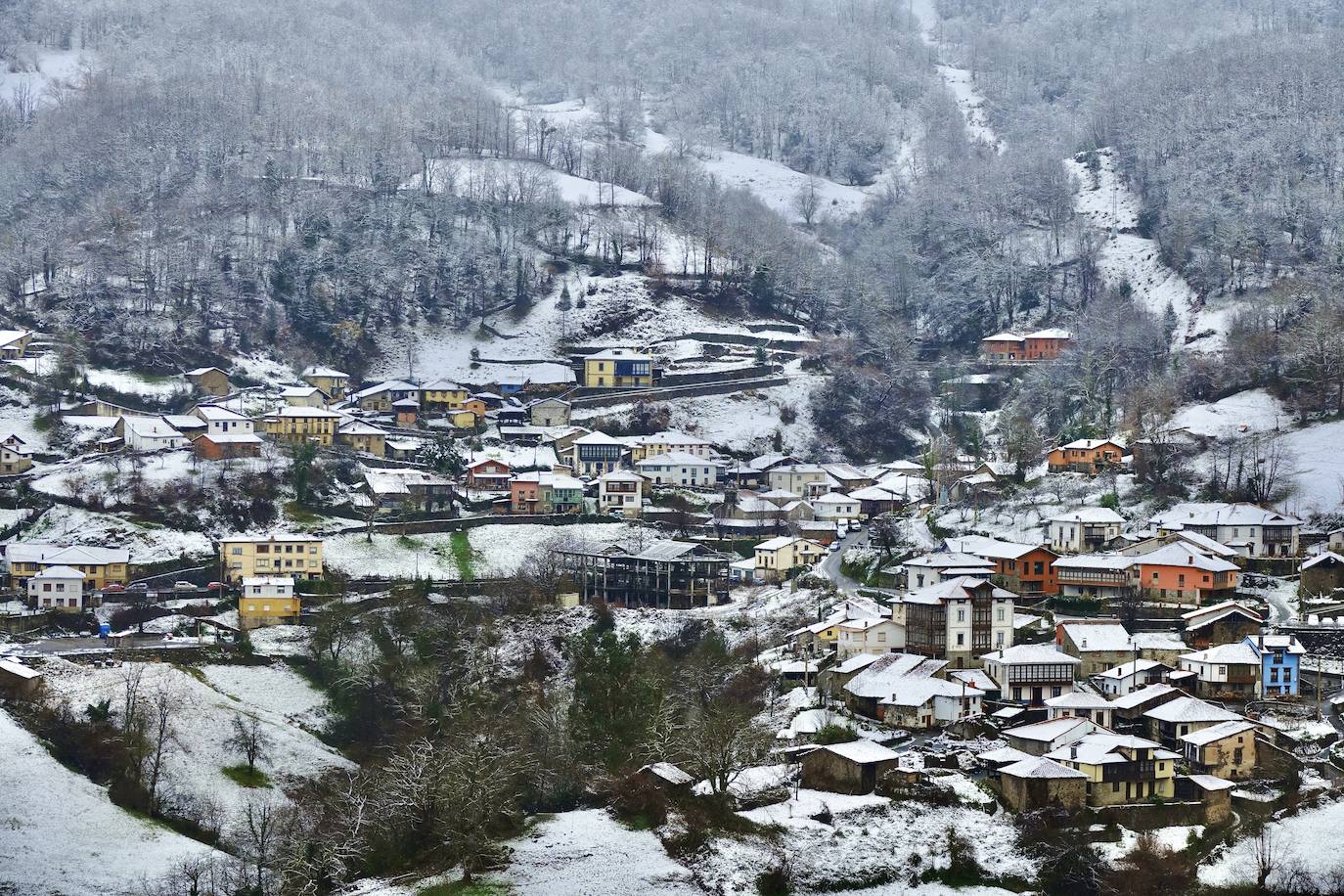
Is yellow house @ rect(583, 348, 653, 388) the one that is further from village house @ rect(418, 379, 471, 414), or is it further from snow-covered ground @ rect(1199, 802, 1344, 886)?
snow-covered ground @ rect(1199, 802, 1344, 886)

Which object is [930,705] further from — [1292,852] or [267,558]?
[267,558]

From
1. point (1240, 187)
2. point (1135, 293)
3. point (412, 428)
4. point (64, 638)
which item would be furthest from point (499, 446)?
point (1240, 187)

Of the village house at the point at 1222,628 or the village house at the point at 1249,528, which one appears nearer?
the village house at the point at 1222,628

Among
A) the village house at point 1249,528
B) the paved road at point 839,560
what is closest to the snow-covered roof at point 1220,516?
the village house at point 1249,528

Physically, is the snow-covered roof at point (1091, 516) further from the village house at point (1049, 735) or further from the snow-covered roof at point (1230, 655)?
the village house at point (1049, 735)

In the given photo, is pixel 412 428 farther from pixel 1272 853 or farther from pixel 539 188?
pixel 1272 853

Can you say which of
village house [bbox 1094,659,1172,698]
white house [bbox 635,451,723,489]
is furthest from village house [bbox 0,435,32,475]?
village house [bbox 1094,659,1172,698]
